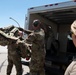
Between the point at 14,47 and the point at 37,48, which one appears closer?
the point at 37,48

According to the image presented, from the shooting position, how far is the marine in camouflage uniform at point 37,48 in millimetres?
4625

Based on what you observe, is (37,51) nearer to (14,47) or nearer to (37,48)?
(37,48)

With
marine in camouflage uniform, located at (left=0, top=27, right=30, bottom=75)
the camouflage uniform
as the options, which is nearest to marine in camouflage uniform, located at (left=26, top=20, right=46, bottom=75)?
the camouflage uniform

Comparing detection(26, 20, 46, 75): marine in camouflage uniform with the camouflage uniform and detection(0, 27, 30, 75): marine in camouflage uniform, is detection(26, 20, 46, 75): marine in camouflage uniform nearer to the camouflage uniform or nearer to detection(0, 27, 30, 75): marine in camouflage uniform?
the camouflage uniform

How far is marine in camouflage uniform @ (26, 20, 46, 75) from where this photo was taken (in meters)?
4.62

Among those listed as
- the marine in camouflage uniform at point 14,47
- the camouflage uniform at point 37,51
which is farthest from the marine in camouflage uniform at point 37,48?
the marine in camouflage uniform at point 14,47

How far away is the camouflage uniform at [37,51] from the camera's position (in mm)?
4645

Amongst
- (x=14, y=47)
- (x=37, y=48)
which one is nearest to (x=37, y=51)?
(x=37, y=48)

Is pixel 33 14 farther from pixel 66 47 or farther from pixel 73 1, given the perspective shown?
pixel 66 47

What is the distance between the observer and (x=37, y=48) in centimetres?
480

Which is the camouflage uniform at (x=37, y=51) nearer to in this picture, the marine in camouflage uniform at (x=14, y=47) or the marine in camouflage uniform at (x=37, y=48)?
the marine in camouflage uniform at (x=37, y=48)

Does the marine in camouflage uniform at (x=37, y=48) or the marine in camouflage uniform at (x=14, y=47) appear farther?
the marine in camouflage uniform at (x=14, y=47)

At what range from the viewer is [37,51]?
15.9 ft

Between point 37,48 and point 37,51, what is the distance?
73mm
